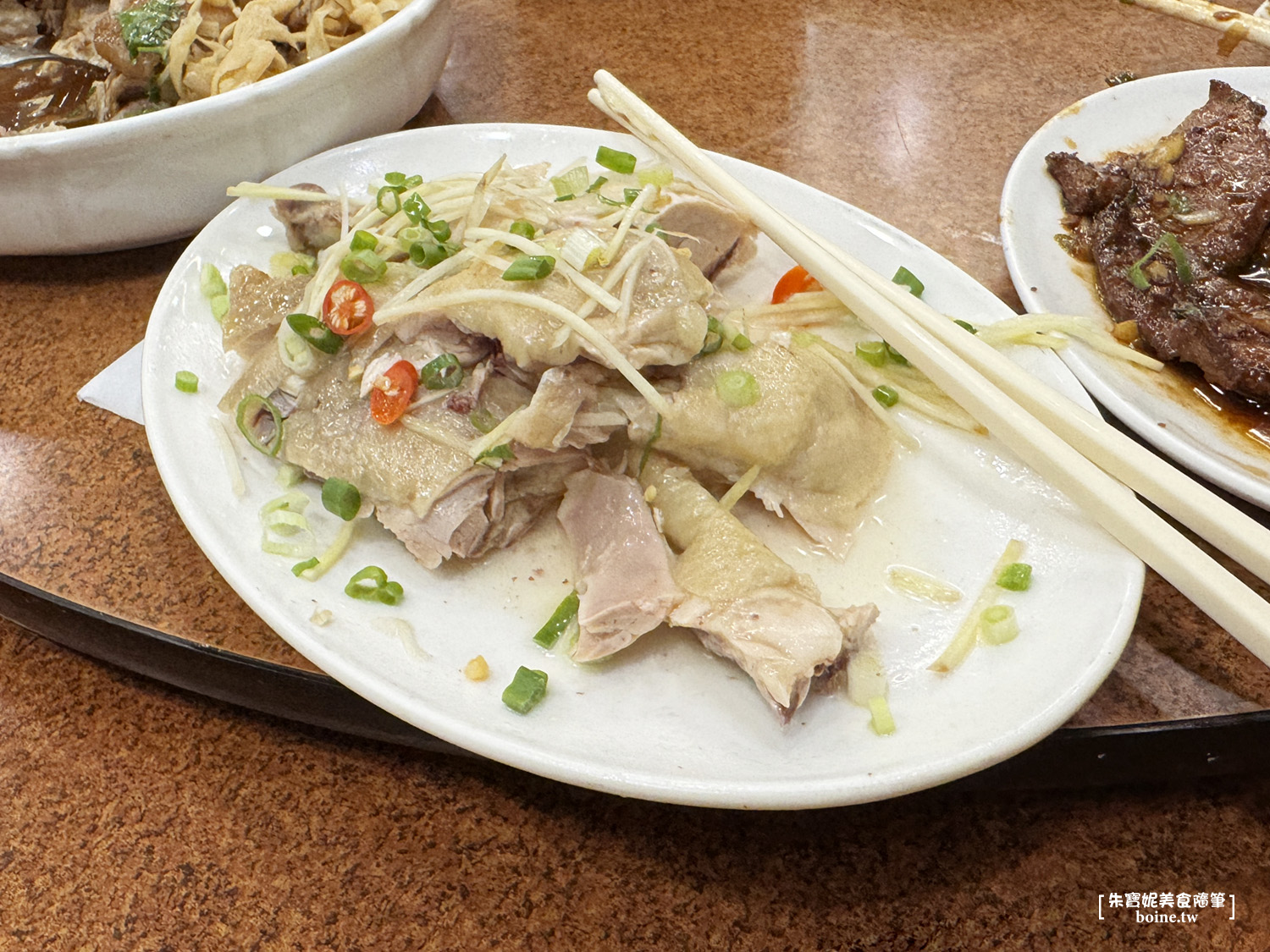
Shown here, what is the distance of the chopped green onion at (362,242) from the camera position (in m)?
1.64

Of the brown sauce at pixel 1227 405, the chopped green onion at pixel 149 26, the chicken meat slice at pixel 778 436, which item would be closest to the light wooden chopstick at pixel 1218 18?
the brown sauce at pixel 1227 405

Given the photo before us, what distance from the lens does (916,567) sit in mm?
1527

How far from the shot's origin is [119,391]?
1821 millimetres

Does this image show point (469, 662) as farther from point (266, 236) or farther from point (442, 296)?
point (266, 236)

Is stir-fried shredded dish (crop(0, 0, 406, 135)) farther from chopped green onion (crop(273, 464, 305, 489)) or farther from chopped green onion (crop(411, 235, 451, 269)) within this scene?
chopped green onion (crop(273, 464, 305, 489))

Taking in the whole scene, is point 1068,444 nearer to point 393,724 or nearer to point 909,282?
point 909,282

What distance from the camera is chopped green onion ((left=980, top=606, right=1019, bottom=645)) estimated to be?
1.37 metres

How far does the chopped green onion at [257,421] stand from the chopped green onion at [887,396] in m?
1.11

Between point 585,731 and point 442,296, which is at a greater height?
point 442,296

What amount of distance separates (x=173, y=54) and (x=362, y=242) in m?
1.01

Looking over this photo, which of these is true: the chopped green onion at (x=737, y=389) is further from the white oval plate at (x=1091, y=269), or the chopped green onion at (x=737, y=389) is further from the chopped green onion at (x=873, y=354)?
the white oval plate at (x=1091, y=269)

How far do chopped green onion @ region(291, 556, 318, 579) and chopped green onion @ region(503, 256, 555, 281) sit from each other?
54 centimetres

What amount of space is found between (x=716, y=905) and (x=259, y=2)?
7.66ft


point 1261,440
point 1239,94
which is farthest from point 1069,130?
point 1261,440
